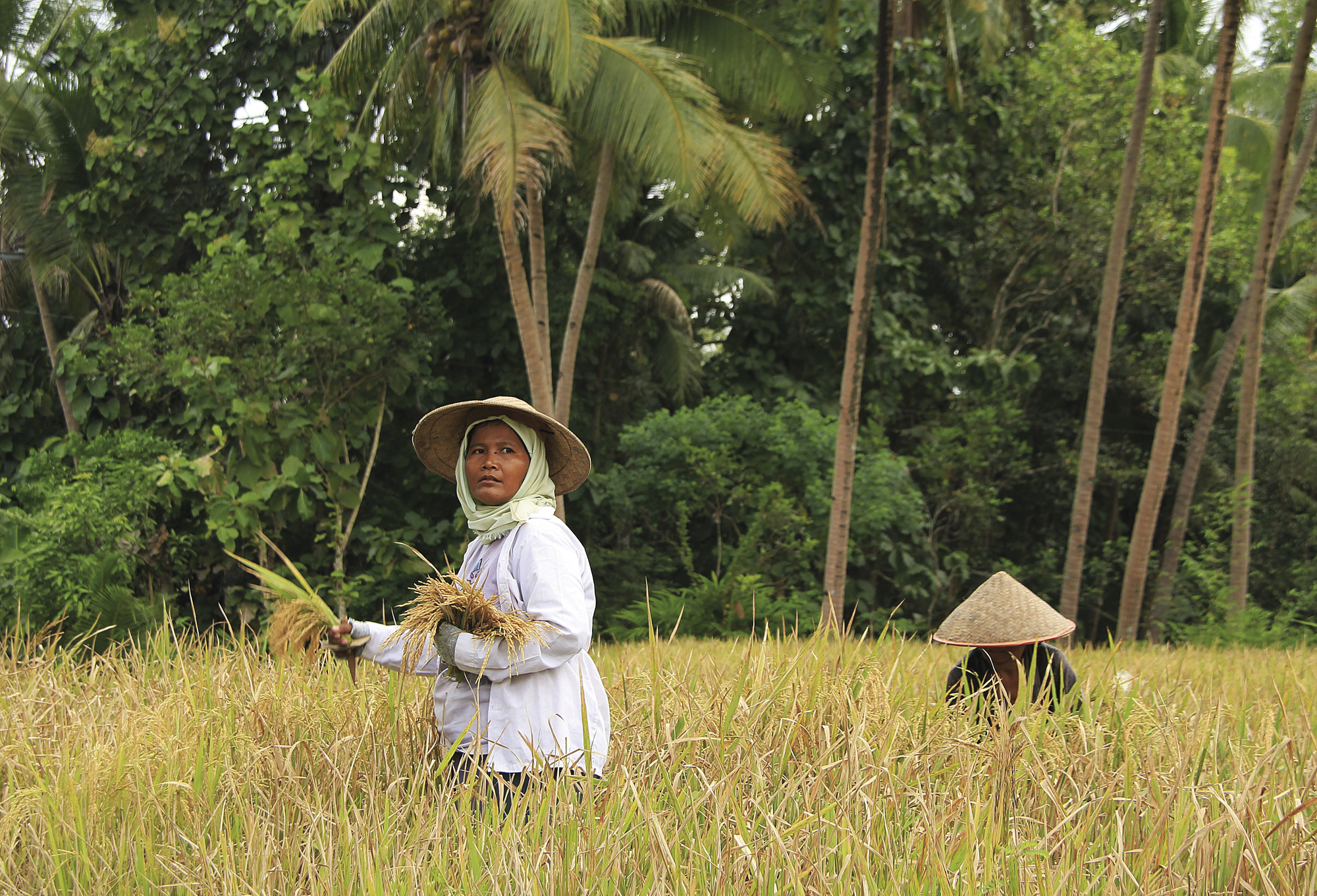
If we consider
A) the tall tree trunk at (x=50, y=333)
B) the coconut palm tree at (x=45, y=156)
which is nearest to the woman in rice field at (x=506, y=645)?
the coconut palm tree at (x=45, y=156)

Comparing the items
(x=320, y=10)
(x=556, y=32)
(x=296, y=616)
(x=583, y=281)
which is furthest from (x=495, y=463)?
(x=320, y=10)

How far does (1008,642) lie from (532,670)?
1.82 metres

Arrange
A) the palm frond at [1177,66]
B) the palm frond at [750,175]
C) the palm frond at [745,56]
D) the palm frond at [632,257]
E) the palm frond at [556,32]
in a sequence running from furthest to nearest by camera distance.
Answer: the palm frond at [1177,66] < the palm frond at [632,257] < the palm frond at [745,56] < the palm frond at [750,175] < the palm frond at [556,32]

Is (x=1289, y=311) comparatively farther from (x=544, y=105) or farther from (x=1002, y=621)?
(x=1002, y=621)

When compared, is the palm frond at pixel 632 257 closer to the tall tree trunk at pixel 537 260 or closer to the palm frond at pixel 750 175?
the tall tree trunk at pixel 537 260

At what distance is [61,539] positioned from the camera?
27.2 ft

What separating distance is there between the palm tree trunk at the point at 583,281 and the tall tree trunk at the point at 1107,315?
524cm

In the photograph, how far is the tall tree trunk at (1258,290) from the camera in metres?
11.0

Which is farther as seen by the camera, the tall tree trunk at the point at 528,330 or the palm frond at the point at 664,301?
the palm frond at the point at 664,301

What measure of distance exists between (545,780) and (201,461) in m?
7.01

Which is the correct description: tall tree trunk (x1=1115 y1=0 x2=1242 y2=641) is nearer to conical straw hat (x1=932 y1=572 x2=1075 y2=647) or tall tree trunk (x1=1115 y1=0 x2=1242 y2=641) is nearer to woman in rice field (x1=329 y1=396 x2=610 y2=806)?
conical straw hat (x1=932 y1=572 x2=1075 y2=647)

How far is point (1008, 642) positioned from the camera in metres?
3.60

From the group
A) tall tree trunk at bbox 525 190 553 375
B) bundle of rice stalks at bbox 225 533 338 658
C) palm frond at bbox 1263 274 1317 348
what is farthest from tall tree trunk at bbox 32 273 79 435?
palm frond at bbox 1263 274 1317 348

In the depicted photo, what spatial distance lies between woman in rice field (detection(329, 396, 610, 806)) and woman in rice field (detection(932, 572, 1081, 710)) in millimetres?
1471
